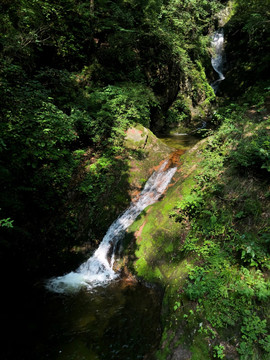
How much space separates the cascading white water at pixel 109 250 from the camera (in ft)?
19.8

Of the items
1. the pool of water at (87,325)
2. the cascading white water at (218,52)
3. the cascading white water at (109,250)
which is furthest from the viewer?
the cascading white water at (218,52)

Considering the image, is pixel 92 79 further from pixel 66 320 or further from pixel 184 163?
pixel 66 320

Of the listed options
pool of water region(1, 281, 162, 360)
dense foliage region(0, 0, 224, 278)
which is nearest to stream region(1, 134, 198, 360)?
pool of water region(1, 281, 162, 360)

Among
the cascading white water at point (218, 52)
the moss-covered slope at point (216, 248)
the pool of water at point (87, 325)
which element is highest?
the cascading white water at point (218, 52)

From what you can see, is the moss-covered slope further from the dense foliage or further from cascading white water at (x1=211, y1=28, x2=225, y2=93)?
cascading white water at (x1=211, y1=28, x2=225, y2=93)

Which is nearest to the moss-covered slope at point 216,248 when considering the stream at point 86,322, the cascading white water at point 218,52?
the stream at point 86,322

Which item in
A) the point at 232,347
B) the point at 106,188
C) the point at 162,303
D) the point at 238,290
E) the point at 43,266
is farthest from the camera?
the point at 106,188

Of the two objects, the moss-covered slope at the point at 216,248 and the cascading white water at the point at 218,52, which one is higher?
the cascading white water at the point at 218,52

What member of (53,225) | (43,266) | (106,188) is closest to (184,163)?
(106,188)

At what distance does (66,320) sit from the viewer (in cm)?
477

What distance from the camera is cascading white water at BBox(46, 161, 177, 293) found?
6.03m

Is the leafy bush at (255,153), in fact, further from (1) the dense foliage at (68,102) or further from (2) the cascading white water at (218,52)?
(2) the cascading white water at (218,52)

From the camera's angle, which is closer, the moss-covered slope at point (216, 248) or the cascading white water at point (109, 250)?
the moss-covered slope at point (216, 248)

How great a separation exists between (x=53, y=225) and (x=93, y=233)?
1376mm
